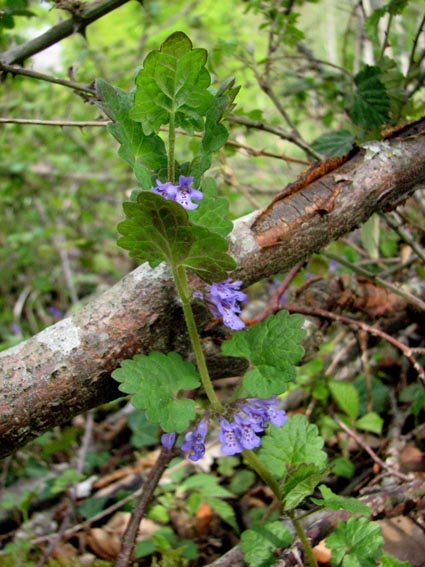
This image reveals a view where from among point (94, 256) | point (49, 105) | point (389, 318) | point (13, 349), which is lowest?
point (389, 318)

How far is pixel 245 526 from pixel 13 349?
1110 millimetres

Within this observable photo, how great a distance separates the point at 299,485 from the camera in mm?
1192

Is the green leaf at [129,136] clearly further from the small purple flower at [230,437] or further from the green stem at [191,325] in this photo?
A: the small purple flower at [230,437]

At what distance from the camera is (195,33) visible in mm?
5754

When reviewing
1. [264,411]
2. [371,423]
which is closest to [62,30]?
[264,411]

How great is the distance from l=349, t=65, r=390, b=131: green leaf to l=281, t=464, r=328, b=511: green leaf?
135 cm

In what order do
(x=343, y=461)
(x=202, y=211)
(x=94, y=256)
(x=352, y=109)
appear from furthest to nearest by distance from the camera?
(x=94, y=256), (x=352, y=109), (x=343, y=461), (x=202, y=211)

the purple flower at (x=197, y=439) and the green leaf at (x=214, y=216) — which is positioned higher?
the green leaf at (x=214, y=216)

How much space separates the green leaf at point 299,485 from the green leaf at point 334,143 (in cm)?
126

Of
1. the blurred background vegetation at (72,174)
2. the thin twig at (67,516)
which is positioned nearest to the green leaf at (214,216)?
the thin twig at (67,516)

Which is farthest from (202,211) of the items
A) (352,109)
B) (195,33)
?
(195,33)

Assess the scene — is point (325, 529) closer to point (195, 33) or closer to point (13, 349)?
point (13, 349)

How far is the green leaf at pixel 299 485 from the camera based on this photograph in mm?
1178

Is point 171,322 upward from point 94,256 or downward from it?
downward
